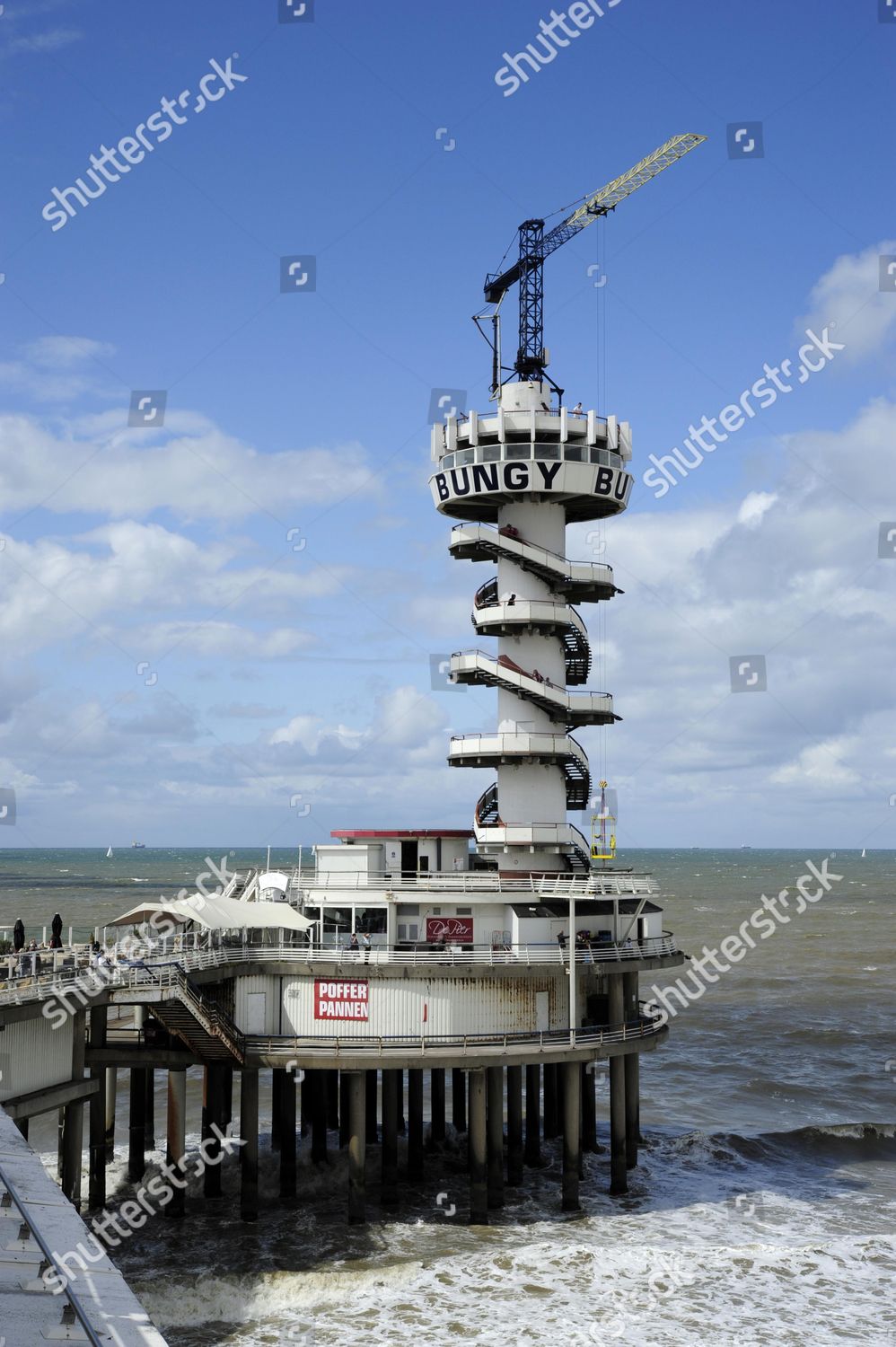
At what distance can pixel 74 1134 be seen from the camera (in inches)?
1492

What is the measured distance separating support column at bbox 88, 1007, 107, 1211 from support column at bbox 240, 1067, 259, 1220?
4871 mm

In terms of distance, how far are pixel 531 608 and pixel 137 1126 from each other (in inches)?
981

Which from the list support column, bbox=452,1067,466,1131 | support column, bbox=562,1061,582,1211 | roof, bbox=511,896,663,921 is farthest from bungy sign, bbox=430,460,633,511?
support column, bbox=452,1067,466,1131

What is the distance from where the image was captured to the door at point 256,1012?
45406 millimetres

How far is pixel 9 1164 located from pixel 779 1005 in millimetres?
80572

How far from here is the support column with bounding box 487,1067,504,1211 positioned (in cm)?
4400

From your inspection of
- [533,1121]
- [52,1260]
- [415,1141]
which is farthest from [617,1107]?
[52,1260]

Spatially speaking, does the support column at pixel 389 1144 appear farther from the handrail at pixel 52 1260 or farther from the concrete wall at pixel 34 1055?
the handrail at pixel 52 1260

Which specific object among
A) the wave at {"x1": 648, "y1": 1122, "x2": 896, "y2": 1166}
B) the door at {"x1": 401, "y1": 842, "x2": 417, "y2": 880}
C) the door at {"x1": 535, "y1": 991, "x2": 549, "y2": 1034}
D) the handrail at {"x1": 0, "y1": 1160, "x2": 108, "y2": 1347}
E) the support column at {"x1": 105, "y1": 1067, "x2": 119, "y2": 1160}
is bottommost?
the wave at {"x1": 648, "y1": 1122, "x2": 896, "y2": 1166}

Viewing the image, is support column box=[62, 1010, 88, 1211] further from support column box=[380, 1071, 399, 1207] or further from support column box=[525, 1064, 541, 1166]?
support column box=[525, 1064, 541, 1166]

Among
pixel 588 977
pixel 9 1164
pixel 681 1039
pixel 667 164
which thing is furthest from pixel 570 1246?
pixel 667 164

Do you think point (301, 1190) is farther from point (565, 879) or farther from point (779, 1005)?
point (779, 1005)

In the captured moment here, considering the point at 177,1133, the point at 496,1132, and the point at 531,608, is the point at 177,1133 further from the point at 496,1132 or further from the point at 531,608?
the point at 531,608

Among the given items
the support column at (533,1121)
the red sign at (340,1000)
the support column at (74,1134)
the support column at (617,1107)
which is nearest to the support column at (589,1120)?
the support column at (533,1121)
